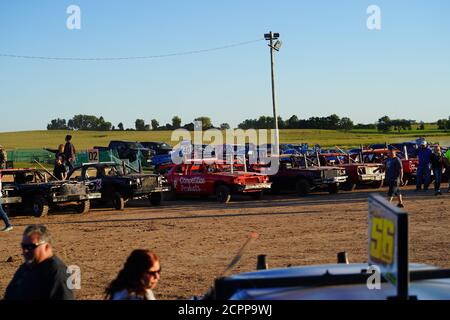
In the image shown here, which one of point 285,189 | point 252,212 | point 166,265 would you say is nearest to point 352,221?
point 252,212

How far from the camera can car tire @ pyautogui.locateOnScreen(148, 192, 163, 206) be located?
1950cm

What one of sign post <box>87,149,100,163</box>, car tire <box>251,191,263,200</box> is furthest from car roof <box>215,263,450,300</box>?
sign post <box>87,149,100,163</box>

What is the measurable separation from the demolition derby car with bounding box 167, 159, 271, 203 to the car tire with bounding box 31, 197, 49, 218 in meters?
4.97

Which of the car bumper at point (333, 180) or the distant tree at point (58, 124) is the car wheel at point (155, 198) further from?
the distant tree at point (58, 124)

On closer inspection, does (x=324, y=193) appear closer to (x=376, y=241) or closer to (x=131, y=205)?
(x=131, y=205)

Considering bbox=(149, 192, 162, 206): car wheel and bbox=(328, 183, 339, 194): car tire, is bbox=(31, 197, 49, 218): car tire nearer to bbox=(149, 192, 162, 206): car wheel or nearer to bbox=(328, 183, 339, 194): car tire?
bbox=(149, 192, 162, 206): car wheel

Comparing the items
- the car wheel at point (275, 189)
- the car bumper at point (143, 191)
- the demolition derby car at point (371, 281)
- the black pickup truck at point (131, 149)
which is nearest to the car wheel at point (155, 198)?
the car bumper at point (143, 191)

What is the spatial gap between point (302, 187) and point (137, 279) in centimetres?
1778

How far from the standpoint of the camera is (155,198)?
19609 mm

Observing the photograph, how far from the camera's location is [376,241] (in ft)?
10.1

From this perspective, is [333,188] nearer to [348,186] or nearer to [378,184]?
[348,186]

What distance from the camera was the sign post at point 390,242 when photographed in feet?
8.79
